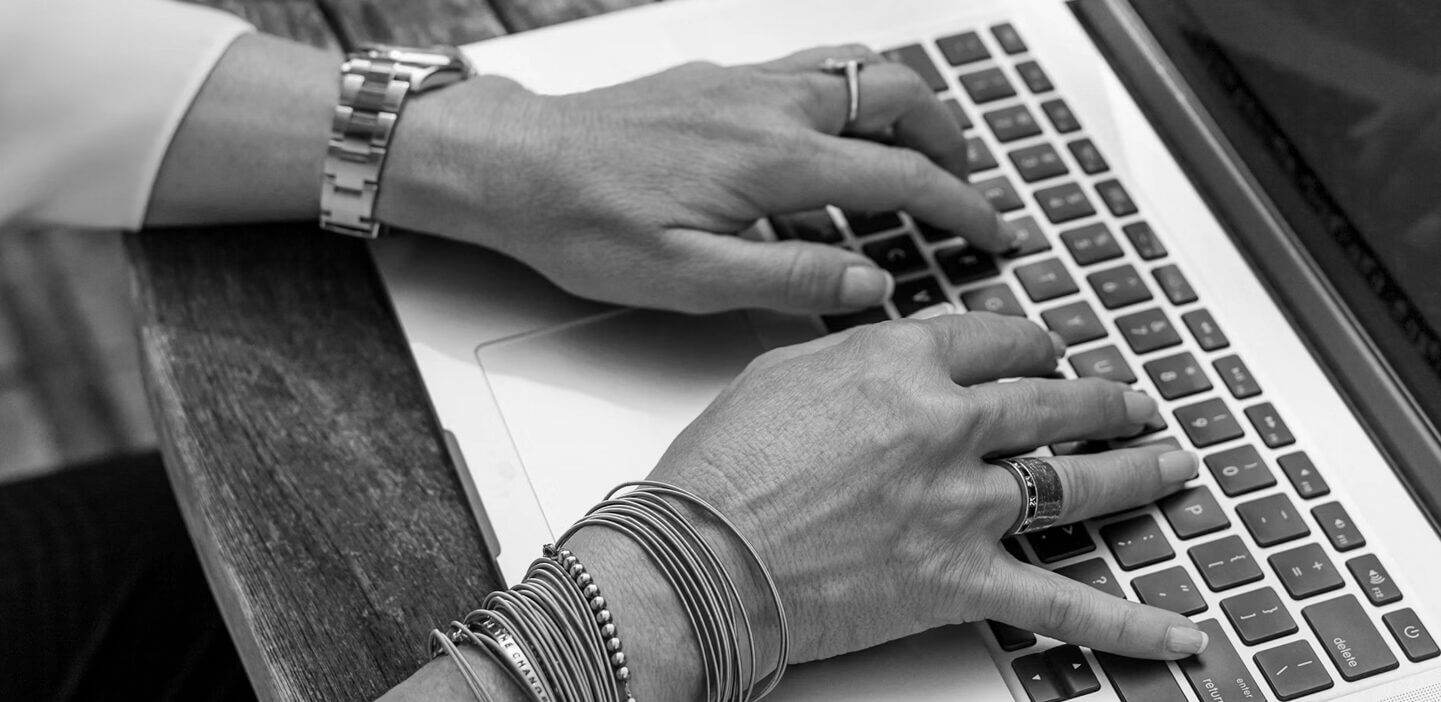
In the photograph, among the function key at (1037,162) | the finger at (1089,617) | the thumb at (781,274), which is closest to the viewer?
the finger at (1089,617)

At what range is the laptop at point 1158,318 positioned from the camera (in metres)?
0.66

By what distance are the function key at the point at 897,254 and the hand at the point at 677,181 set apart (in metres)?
0.03

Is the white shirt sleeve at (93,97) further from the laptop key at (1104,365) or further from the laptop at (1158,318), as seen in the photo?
the laptop key at (1104,365)

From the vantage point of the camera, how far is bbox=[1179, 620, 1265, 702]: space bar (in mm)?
631

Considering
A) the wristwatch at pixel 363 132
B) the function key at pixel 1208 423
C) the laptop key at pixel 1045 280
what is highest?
the wristwatch at pixel 363 132

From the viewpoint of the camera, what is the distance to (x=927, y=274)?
80 centimetres

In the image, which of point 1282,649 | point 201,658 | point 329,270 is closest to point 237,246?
A: point 329,270

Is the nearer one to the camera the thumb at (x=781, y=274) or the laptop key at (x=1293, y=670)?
the laptop key at (x=1293, y=670)

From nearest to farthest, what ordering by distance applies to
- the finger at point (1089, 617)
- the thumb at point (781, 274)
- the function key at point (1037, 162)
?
the finger at point (1089, 617), the thumb at point (781, 274), the function key at point (1037, 162)

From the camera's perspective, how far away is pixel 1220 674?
64 cm

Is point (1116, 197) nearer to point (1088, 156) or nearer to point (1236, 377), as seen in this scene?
point (1088, 156)

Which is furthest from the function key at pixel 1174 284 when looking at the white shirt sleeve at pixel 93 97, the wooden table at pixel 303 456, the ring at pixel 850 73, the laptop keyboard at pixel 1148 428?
the white shirt sleeve at pixel 93 97

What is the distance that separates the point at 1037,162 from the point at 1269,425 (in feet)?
0.73

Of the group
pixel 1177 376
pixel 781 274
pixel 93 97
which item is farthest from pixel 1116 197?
pixel 93 97
